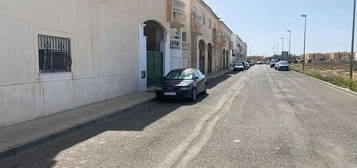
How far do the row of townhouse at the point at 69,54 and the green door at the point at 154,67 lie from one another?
59 millimetres

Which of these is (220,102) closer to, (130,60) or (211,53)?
(130,60)

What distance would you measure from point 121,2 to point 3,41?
7245 mm

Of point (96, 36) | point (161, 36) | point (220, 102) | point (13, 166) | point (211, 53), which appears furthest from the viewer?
point (211, 53)

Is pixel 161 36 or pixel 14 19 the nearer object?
pixel 14 19

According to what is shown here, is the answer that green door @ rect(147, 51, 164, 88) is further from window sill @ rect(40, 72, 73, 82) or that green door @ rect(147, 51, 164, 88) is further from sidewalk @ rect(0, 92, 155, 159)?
window sill @ rect(40, 72, 73, 82)

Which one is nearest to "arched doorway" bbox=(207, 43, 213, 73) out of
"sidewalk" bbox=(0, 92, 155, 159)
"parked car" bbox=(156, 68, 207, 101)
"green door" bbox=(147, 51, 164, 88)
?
"green door" bbox=(147, 51, 164, 88)

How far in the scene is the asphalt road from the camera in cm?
555

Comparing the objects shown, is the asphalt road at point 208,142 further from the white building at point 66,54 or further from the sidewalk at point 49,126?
the white building at point 66,54


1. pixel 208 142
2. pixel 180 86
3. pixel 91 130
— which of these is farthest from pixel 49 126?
pixel 180 86

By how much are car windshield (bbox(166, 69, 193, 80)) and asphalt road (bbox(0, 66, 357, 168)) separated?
3.95m

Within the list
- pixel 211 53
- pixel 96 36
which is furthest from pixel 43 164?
pixel 211 53

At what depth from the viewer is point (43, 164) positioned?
18.0 ft

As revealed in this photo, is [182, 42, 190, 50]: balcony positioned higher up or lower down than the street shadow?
higher up

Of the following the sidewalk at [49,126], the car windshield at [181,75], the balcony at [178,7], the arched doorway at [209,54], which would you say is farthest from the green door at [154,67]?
the arched doorway at [209,54]
